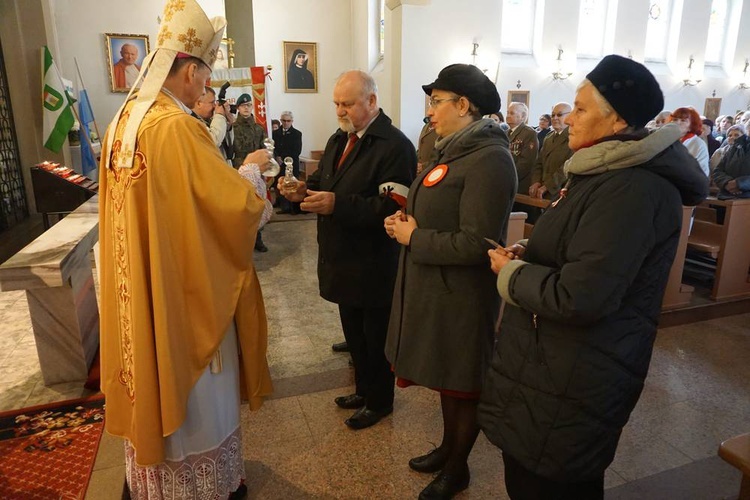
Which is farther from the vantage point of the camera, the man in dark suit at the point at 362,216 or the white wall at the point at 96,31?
the white wall at the point at 96,31

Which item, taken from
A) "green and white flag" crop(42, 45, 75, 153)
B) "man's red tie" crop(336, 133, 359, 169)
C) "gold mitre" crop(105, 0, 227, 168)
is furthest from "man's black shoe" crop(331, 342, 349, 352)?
"green and white flag" crop(42, 45, 75, 153)

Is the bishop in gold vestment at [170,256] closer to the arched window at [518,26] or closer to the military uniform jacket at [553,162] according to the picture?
the military uniform jacket at [553,162]

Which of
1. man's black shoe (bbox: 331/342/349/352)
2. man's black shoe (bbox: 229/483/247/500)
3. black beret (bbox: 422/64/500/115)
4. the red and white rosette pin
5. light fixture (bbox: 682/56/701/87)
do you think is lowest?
man's black shoe (bbox: 331/342/349/352)

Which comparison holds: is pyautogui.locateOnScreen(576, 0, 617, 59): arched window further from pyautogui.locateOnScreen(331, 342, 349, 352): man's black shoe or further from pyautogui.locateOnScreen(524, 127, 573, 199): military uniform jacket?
pyautogui.locateOnScreen(331, 342, 349, 352): man's black shoe

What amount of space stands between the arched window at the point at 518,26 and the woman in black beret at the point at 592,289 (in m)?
11.8

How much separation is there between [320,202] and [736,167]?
509 cm

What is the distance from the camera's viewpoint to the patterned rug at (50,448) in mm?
2117

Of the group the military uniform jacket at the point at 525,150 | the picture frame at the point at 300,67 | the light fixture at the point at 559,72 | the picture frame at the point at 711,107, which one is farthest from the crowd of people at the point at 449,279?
the picture frame at the point at 711,107

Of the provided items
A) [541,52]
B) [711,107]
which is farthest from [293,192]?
[711,107]

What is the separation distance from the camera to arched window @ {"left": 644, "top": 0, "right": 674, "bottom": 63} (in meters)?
13.3

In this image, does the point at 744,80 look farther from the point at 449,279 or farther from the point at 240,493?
the point at 240,493

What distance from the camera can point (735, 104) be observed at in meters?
14.5

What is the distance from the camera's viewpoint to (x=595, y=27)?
42.0 ft

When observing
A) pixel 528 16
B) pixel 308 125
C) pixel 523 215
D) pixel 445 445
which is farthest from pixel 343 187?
pixel 528 16
